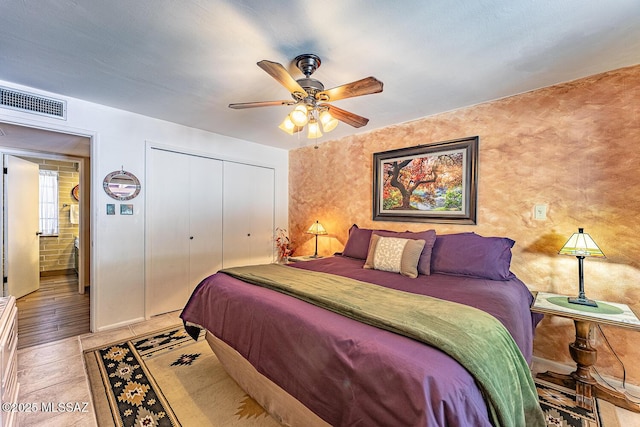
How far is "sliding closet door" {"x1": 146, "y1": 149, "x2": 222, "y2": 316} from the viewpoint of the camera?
322 cm

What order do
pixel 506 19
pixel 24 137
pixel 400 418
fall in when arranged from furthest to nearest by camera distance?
pixel 24 137
pixel 506 19
pixel 400 418

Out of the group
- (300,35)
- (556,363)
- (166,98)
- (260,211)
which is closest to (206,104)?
(166,98)

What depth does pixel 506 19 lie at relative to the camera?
1.50 meters

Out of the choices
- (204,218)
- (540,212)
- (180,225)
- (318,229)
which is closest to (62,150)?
(180,225)

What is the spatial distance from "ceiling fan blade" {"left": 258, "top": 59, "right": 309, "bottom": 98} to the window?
5.77 m

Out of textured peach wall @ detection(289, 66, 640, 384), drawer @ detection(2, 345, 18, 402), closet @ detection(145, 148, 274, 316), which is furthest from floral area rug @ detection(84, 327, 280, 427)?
textured peach wall @ detection(289, 66, 640, 384)

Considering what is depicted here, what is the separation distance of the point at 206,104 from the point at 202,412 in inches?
99.1

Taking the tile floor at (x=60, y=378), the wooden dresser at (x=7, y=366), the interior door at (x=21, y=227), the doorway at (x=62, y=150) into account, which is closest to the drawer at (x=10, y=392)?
the wooden dresser at (x=7, y=366)

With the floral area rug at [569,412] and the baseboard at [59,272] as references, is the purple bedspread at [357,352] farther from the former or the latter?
the baseboard at [59,272]

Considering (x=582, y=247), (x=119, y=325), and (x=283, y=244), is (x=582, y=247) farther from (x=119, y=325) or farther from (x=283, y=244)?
(x=119, y=325)

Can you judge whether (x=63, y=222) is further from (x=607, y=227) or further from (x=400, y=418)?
(x=607, y=227)

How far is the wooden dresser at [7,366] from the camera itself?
1.25 m

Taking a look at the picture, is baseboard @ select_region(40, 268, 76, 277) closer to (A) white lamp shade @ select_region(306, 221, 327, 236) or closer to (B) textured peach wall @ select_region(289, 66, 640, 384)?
(A) white lamp shade @ select_region(306, 221, 327, 236)

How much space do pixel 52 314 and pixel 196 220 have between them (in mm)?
1956
